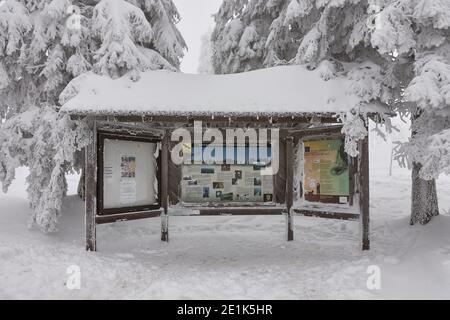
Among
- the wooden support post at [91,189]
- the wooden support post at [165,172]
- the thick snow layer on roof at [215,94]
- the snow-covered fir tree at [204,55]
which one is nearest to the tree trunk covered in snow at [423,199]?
the thick snow layer on roof at [215,94]

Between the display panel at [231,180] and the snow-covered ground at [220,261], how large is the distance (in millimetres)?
1193

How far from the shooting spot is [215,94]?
8.18m

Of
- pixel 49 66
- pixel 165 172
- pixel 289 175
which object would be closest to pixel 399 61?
pixel 289 175

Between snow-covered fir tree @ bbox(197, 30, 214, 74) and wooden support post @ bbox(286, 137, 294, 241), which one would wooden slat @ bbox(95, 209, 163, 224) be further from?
snow-covered fir tree @ bbox(197, 30, 214, 74)

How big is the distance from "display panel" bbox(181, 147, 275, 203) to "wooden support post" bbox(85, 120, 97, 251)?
2.12m

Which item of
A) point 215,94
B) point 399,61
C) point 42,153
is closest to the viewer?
point 399,61

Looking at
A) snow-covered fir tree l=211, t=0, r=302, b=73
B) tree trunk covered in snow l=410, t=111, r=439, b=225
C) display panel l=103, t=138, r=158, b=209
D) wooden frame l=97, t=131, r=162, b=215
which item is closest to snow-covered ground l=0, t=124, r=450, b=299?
tree trunk covered in snow l=410, t=111, r=439, b=225

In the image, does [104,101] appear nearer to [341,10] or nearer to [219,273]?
[219,273]

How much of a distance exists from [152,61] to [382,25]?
19.5 ft

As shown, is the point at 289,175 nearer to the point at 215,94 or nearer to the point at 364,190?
the point at 364,190

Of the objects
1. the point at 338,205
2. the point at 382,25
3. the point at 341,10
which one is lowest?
the point at 338,205

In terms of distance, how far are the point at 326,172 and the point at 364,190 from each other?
1050mm

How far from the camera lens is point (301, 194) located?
933 centimetres
